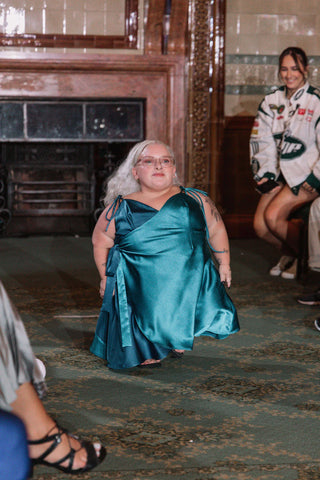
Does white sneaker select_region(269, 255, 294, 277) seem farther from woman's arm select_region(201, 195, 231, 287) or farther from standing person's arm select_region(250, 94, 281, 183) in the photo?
woman's arm select_region(201, 195, 231, 287)

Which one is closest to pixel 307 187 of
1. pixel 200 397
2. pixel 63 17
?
pixel 200 397

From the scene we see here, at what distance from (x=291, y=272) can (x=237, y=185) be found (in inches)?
84.8

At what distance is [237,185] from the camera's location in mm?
6918

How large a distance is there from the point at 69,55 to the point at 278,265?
298 centimetres

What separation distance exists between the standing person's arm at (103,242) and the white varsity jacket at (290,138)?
6.99 feet

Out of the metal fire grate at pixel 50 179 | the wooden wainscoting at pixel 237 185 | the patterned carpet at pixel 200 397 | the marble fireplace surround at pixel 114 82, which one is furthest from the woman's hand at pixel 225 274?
the metal fire grate at pixel 50 179

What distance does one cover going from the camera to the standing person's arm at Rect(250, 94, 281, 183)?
186 inches

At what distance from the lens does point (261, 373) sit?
2742 mm

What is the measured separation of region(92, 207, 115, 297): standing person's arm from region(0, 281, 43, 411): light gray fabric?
50.1 inches

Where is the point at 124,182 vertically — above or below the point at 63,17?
below

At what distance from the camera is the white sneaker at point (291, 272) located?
4855mm

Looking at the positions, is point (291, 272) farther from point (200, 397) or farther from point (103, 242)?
point (200, 397)

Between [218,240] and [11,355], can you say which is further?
[218,240]

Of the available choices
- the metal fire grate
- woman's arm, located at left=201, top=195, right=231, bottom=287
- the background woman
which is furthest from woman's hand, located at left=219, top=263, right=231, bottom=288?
the metal fire grate
